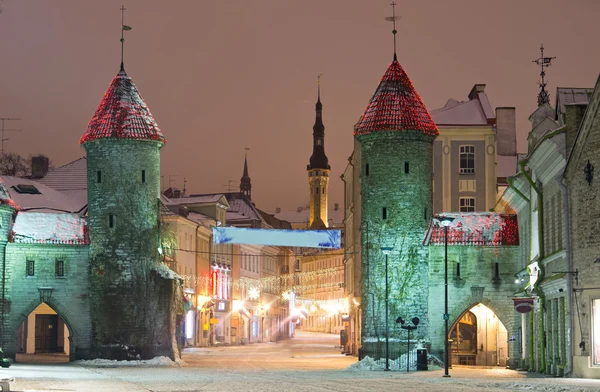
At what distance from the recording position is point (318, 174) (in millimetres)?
178500

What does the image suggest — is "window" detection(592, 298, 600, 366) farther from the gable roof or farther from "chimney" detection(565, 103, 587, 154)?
"chimney" detection(565, 103, 587, 154)

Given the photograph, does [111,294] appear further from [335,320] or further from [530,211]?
[335,320]

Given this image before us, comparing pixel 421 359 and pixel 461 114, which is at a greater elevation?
pixel 461 114

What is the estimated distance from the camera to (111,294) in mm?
52219

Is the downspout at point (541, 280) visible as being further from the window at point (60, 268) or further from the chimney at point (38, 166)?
the chimney at point (38, 166)

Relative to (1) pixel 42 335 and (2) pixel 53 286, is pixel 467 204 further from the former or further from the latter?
(1) pixel 42 335

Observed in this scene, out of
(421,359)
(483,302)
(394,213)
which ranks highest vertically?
(394,213)

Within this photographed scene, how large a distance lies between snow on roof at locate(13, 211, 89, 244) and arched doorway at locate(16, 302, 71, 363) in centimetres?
1107

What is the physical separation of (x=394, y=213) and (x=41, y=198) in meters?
24.7

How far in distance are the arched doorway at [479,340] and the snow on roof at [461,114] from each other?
1433cm

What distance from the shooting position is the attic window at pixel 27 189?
65.3 m

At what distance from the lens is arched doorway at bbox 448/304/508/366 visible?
5406 centimetres

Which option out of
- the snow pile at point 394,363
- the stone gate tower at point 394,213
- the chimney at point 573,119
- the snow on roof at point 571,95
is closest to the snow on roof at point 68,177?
the stone gate tower at point 394,213

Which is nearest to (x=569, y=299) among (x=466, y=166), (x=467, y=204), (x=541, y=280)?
(x=541, y=280)
